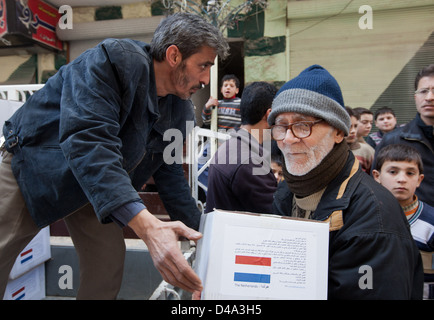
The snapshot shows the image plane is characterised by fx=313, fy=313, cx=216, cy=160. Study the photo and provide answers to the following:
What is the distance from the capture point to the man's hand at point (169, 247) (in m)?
0.97

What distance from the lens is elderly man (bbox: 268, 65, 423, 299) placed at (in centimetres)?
100

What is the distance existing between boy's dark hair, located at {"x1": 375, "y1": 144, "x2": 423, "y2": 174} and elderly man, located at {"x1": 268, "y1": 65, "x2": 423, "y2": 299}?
1038mm

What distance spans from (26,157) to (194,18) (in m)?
1.01

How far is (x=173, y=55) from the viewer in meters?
1.48

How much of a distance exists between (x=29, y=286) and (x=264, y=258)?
297 centimetres

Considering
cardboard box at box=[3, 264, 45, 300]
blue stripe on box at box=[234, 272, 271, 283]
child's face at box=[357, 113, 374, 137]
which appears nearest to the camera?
blue stripe on box at box=[234, 272, 271, 283]

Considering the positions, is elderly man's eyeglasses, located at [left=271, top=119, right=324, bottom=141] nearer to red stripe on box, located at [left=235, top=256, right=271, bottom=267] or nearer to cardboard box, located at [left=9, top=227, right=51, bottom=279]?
red stripe on box, located at [left=235, top=256, right=271, bottom=267]

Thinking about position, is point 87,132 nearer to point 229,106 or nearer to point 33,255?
point 33,255

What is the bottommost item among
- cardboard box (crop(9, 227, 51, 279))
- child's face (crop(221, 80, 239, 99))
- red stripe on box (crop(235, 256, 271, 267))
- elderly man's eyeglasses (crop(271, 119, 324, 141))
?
cardboard box (crop(9, 227, 51, 279))

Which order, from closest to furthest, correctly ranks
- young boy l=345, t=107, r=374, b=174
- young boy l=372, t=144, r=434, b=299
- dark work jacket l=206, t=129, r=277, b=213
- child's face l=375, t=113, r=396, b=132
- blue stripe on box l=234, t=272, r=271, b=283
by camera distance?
blue stripe on box l=234, t=272, r=271, b=283, young boy l=372, t=144, r=434, b=299, dark work jacket l=206, t=129, r=277, b=213, young boy l=345, t=107, r=374, b=174, child's face l=375, t=113, r=396, b=132

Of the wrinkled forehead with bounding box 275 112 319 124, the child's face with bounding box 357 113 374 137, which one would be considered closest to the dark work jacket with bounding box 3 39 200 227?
the wrinkled forehead with bounding box 275 112 319 124

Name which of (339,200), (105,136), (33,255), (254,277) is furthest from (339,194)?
(33,255)

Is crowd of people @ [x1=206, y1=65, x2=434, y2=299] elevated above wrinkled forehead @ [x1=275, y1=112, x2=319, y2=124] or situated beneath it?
situated beneath

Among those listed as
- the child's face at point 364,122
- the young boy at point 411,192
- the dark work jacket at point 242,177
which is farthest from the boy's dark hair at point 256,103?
the child's face at point 364,122
